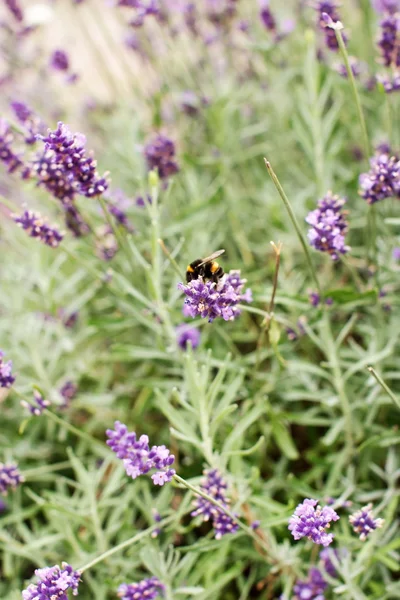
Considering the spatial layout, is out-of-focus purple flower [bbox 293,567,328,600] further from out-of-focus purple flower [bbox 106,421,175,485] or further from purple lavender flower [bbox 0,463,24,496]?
purple lavender flower [bbox 0,463,24,496]

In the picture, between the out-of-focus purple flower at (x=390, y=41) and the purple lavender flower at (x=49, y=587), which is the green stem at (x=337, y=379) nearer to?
the out-of-focus purple flower at (x=390, y=41)

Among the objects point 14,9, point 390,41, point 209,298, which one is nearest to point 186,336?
point 209,298

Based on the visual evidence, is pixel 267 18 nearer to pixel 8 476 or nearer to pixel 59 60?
pixel 59 60

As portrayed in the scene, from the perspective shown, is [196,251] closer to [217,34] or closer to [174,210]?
[174,210]

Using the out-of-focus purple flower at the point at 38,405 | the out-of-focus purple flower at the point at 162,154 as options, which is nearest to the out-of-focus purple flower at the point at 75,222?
the out-of-focus purple flower at the point at 162,154

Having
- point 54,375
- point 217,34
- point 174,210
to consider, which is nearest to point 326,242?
point 174,210

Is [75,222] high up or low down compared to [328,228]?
up

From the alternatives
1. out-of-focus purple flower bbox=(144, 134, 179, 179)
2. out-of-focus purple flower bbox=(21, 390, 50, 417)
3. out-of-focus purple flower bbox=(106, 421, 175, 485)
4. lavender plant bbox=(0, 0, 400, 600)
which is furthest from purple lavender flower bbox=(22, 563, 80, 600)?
out-of-focus purple flower bbox=(144, 134, 179, 179)

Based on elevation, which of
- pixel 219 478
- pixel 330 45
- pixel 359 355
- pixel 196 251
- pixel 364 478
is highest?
pixel 330 45
